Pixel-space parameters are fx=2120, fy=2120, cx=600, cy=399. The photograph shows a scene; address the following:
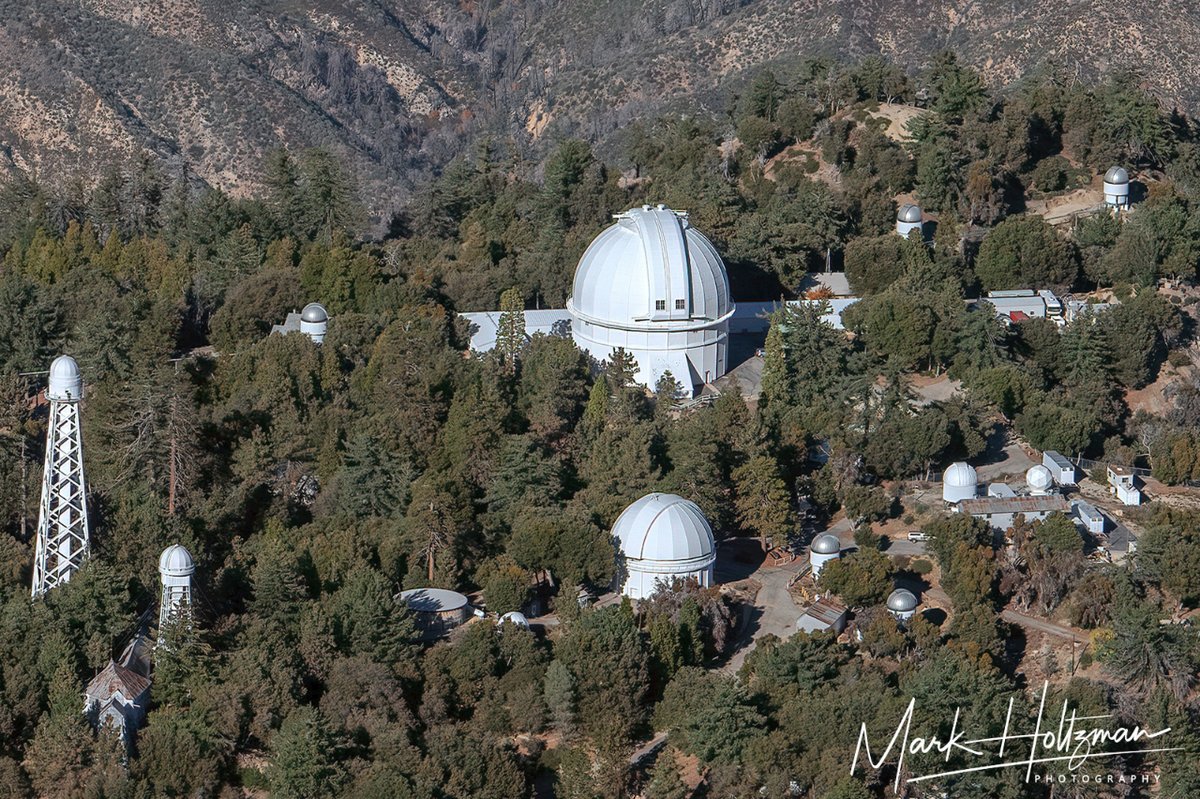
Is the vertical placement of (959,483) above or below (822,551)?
above

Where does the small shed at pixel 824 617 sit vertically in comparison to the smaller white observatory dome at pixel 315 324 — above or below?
below

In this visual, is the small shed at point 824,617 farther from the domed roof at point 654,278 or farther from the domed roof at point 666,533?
the domed roof at point 654,278

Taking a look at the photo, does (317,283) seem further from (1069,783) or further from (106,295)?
(1069,783)

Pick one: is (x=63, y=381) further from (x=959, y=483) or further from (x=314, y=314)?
(x=959, y=483)

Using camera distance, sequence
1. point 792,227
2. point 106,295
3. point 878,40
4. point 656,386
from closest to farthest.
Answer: point 656,386, point 106,295, point 792,227, point 878,40

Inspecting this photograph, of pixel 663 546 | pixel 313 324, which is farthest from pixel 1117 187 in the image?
pixel 663 546

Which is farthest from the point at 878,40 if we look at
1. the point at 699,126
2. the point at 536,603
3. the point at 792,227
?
the point at 536,603
